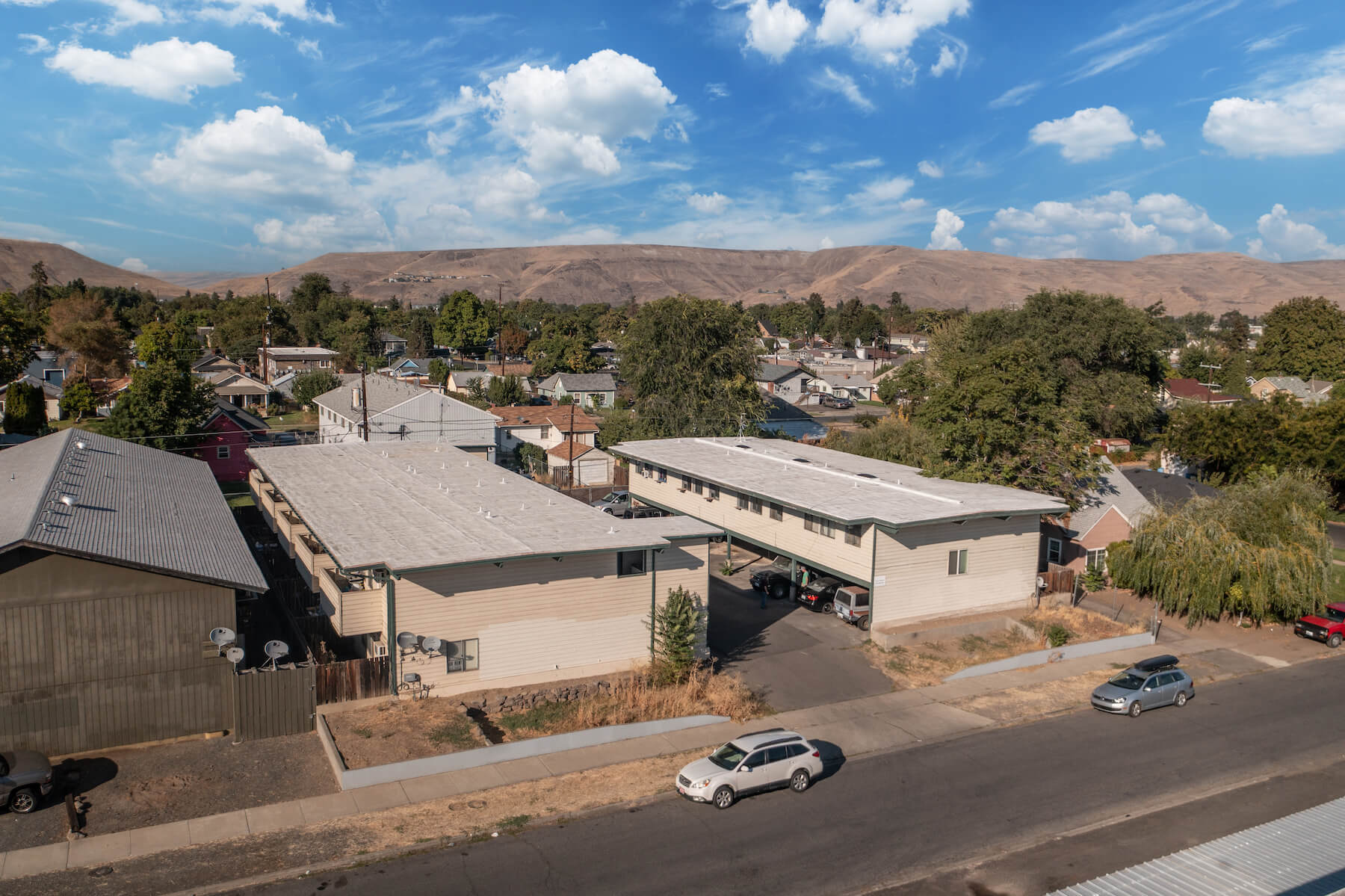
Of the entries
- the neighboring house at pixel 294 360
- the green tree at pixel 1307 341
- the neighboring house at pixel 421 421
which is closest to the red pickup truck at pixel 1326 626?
the neighboring house at pixel 421 421

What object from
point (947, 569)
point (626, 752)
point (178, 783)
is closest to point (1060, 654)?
point (947, 569)

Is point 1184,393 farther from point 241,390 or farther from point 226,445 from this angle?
point 241,390

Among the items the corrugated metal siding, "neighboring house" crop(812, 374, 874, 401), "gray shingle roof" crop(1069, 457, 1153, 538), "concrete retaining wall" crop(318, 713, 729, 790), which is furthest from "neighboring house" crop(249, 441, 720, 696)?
"neighboring house" crop(812, 374, 874, 401)

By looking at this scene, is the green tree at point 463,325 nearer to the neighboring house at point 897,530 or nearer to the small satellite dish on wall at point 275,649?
the neighboring house at point 897,530

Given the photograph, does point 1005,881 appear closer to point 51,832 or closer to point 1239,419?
point 51,832

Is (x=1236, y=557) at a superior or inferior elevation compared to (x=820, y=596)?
superior
